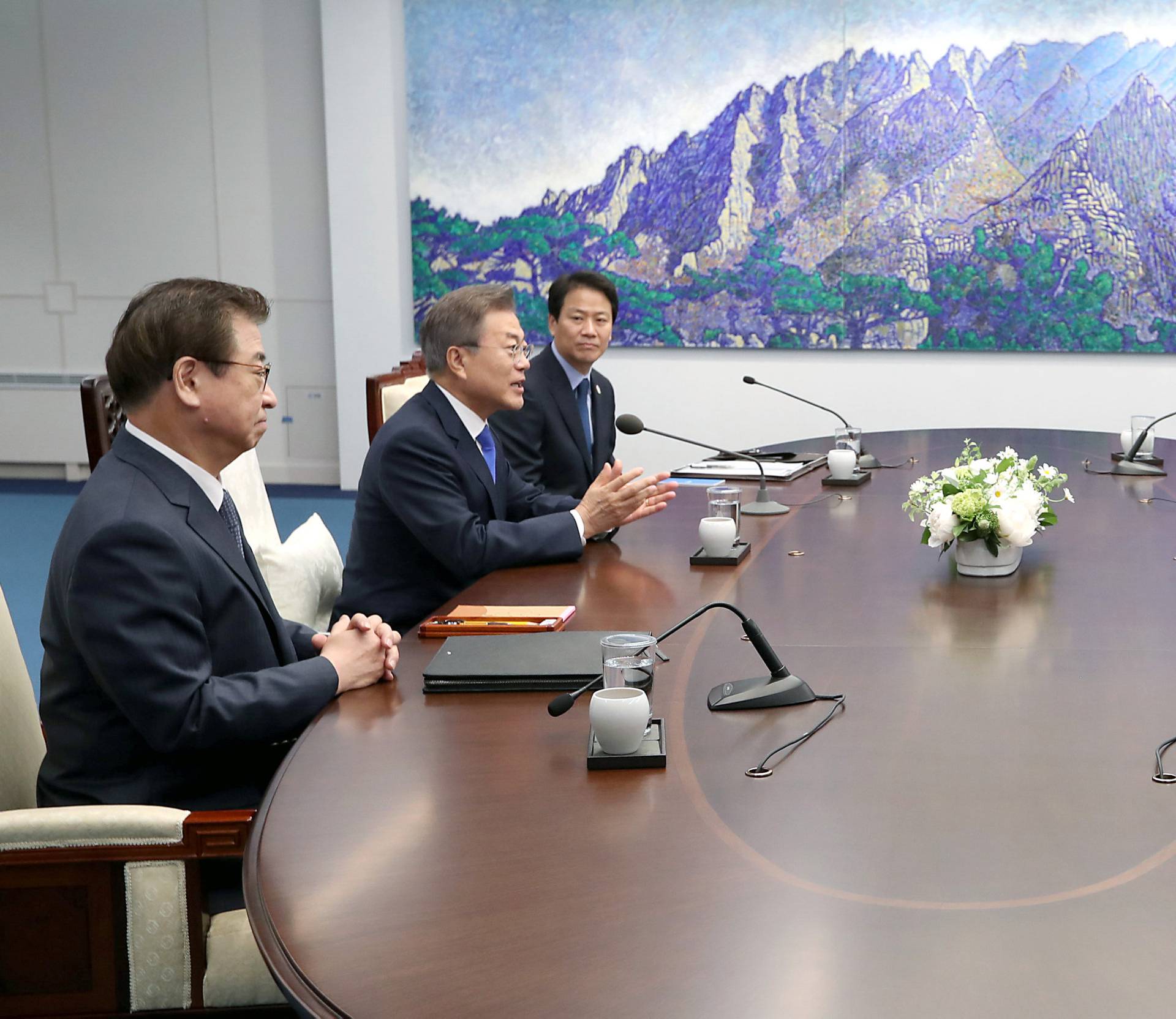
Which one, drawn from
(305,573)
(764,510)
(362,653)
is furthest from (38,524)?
(362,653)

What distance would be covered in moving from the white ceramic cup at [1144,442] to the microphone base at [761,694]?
2716 mm

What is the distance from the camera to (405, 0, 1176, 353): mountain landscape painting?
5.96 metres

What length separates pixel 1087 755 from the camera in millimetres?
1440

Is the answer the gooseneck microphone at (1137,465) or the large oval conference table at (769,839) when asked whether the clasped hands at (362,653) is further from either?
the gooseneck microphone at (1137,465)

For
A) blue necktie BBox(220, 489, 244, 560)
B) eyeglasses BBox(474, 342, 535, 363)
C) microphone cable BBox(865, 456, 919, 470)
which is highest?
eyeglasses BBox(474, 342, 535, 363)

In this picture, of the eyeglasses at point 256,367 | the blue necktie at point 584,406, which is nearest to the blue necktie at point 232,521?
the eyeglasses at point 256,367

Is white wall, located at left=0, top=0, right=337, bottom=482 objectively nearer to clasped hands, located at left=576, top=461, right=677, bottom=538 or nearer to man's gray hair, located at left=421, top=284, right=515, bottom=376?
man's gray hair, located at left=421, top=284, right=515, bottom=376

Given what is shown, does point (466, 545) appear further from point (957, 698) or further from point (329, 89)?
point (329, 89)

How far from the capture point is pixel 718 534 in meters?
2.50

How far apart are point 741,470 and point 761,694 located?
2143 millimetres

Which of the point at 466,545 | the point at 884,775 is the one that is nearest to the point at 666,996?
the point at 884,775

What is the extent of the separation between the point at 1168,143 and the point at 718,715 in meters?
5.49

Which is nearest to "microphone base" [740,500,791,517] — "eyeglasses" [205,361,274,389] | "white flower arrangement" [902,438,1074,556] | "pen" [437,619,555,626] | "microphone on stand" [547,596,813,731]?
"white flower arrangement" [902,438,1074,556]

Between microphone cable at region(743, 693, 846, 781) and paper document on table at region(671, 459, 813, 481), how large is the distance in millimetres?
1941
